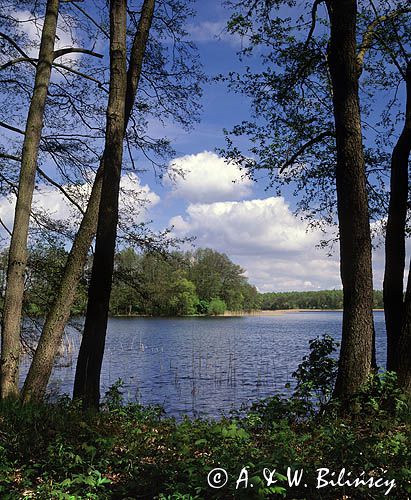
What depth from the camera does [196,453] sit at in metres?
4.87

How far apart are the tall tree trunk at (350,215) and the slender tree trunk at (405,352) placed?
16.2 inches

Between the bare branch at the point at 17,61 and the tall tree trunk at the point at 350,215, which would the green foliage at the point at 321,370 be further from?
the bare branch at the point at 17,61

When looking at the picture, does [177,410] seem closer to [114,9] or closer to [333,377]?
[333,377]

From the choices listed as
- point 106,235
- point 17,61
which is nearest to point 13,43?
point 17,61

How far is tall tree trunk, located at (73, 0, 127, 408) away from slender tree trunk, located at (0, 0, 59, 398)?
4.26ft

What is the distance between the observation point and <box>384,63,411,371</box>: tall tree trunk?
7.59 m

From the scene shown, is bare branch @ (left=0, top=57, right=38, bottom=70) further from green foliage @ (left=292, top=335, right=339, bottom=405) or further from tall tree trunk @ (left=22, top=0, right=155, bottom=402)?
green foliage @ (left=292, top=335, right=339, bottom=405)

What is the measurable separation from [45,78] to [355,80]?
5091 millimetres

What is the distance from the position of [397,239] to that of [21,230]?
237 inches

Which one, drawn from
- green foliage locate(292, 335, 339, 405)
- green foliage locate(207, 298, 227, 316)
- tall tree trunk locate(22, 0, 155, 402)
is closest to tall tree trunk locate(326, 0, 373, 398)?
green foliage locate(292, 335, 339, 405)

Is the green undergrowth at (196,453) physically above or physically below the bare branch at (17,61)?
below

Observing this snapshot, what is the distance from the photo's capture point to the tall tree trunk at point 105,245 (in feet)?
23.8

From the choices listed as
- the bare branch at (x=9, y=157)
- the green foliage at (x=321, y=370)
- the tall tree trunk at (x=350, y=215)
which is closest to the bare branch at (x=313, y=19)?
the tall tree trunk at (x=350, y=215)

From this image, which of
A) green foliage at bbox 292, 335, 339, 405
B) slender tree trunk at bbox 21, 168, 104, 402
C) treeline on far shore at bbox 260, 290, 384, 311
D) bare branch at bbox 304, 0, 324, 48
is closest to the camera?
slender tree trunk at bbox 21, 168, 104, 402
